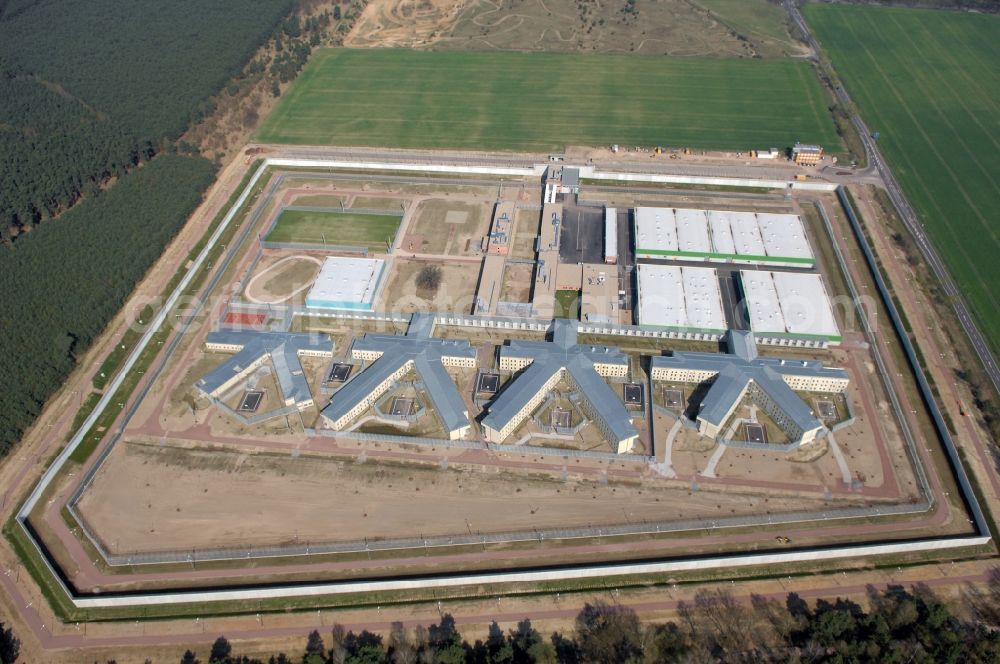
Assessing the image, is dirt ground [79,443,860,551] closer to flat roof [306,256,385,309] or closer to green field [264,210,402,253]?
flat roof [306,256,385,309]

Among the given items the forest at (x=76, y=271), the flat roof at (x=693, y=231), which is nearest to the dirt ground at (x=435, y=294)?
the flat roof at (x=693, y=231)

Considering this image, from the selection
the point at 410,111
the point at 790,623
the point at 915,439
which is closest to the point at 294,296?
the point at 410,111

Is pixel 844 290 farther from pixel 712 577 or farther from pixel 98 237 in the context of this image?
pixel 98 237

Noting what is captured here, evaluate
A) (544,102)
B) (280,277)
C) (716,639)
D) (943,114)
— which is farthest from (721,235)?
(943,114)

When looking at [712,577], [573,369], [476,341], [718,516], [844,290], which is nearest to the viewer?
[712,577]

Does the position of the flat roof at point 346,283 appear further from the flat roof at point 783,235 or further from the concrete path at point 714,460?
the flat roof at point 783,235
